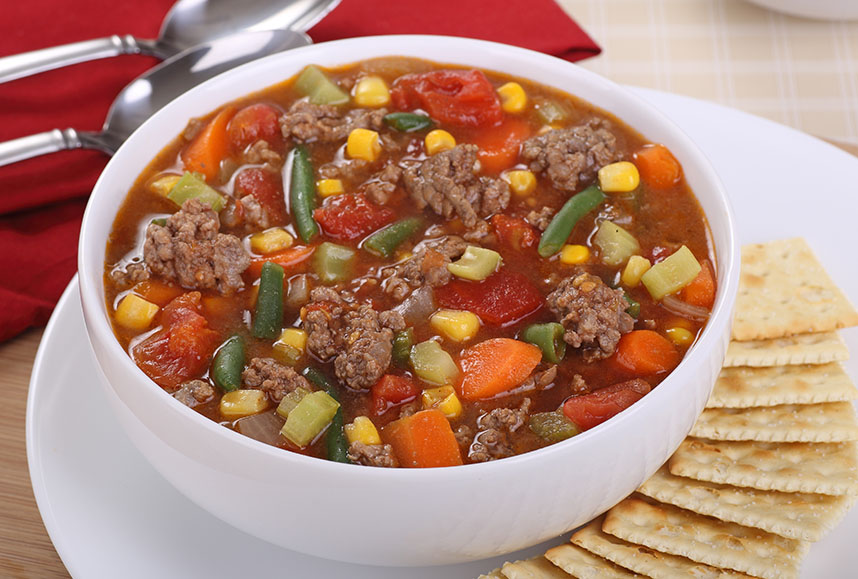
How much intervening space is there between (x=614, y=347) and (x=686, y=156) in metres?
1.09

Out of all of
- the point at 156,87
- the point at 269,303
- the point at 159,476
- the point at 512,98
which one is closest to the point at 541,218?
the point at 512,98

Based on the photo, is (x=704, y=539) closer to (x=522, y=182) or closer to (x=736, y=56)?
(x=522, y=182)

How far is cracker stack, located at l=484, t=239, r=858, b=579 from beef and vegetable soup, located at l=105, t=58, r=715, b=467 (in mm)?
542

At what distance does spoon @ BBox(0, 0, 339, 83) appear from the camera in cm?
624

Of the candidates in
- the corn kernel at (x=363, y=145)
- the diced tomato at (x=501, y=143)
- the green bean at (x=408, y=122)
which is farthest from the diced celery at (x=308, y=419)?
the green bean at (x=408, y=122)

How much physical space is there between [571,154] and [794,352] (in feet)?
4.21

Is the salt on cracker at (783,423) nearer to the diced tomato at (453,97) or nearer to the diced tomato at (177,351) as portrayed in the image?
the diced tomato at (453,97)

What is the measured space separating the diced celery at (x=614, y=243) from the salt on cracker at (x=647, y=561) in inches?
43.6

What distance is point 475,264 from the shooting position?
3.97 metres

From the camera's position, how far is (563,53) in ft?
21.6

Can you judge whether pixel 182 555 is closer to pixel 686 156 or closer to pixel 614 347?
A: pixel 614 347

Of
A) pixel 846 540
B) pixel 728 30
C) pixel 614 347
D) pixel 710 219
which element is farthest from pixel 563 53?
pixel 846 540

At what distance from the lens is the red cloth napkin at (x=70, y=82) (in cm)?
538

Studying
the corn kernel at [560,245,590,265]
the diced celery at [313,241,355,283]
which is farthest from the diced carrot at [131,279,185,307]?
the corn kernel at [560,245,590,265]
